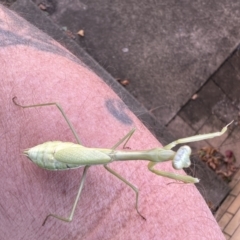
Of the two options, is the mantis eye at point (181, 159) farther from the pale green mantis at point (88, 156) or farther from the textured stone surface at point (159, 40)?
the textured stone surface at point (159, 40)

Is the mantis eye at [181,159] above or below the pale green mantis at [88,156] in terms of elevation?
above

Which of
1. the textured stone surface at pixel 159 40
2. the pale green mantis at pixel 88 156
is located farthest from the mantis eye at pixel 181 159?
the textured stone surface at pixel 159 40

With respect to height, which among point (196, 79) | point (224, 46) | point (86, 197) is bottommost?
point (86, 197)

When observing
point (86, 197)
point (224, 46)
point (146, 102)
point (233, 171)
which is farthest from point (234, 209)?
point (86, 197)

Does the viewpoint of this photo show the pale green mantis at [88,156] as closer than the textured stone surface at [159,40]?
Yes

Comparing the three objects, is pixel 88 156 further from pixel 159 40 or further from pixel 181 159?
pixel 159 40

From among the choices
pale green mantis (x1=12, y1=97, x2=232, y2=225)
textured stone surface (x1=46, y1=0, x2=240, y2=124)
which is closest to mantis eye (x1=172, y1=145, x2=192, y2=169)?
pale green mantis (x1=12, y1=97, x2=232, y2=225)

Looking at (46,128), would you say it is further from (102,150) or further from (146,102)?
(146,102)

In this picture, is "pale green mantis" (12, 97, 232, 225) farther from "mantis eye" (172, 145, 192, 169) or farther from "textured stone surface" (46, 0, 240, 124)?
"textured stone surface" (46, 0, 240, 124)
